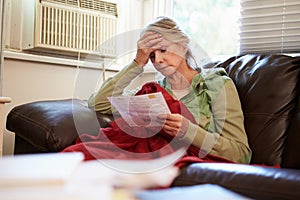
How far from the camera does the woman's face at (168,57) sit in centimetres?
160

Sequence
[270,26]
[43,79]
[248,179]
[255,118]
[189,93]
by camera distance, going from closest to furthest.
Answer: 1. [248,179]
2. [255,118]
3. [189,93]
4. [270,26]
5. [43,79]

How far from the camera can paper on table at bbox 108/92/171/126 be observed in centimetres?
135

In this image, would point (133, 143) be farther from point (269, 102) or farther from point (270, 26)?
point (270, 26)

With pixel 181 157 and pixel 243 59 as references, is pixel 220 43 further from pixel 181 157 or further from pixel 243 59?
pixel 181 157

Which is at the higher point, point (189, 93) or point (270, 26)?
point (270, 26)

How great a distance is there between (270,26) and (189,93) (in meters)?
0.64

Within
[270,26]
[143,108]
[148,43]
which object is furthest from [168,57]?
[270,26]

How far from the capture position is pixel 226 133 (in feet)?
4.64

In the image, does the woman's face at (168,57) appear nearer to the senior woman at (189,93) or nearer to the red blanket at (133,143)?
the senior woman at (189,93)

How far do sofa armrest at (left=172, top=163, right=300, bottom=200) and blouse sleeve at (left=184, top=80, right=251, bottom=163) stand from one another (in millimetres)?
266

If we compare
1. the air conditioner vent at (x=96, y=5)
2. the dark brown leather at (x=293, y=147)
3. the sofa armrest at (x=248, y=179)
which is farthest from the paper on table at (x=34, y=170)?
the air conditioner vent at (x=96, y=5)

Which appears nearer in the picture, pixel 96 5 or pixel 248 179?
pixel 248 179

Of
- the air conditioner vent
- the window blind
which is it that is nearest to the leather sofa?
the window blind

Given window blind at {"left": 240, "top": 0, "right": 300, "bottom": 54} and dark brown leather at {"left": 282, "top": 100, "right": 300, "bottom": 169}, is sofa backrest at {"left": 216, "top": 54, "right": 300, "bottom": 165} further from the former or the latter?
window blind at {"left": 240, "top": 0, "right": 300, "bottom": 54}
